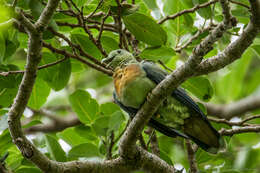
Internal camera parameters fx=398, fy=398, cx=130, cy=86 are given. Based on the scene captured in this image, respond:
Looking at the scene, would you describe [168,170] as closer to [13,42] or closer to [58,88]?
[58,88]

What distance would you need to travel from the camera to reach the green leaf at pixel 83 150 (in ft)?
10.0

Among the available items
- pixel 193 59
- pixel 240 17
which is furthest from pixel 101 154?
pixel 240 17

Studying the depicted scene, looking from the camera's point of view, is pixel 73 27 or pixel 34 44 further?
pixel 73 27

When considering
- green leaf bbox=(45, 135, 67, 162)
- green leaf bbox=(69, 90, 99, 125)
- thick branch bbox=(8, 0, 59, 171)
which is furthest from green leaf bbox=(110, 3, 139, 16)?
green leaf bbox=(45, 135, 67, 162)

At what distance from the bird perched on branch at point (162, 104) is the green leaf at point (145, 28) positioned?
279mm

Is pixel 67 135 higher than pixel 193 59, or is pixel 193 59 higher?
pixel 193 59

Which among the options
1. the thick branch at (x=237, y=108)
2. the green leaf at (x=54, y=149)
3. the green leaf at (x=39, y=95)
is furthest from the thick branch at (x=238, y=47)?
the thick branch at (x=237, y=108)

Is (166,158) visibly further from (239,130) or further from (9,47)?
(9,47)

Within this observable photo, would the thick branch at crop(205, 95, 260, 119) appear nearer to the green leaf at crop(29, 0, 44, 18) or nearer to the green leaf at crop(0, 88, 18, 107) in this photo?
the green leaf at crop(0, 88, 18, 107)

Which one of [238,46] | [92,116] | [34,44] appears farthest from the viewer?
[92,116]

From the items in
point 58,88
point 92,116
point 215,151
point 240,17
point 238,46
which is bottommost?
point 215,151

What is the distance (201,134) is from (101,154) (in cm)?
88

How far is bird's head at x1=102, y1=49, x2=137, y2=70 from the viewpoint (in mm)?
3400

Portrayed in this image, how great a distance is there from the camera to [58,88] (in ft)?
11.8
